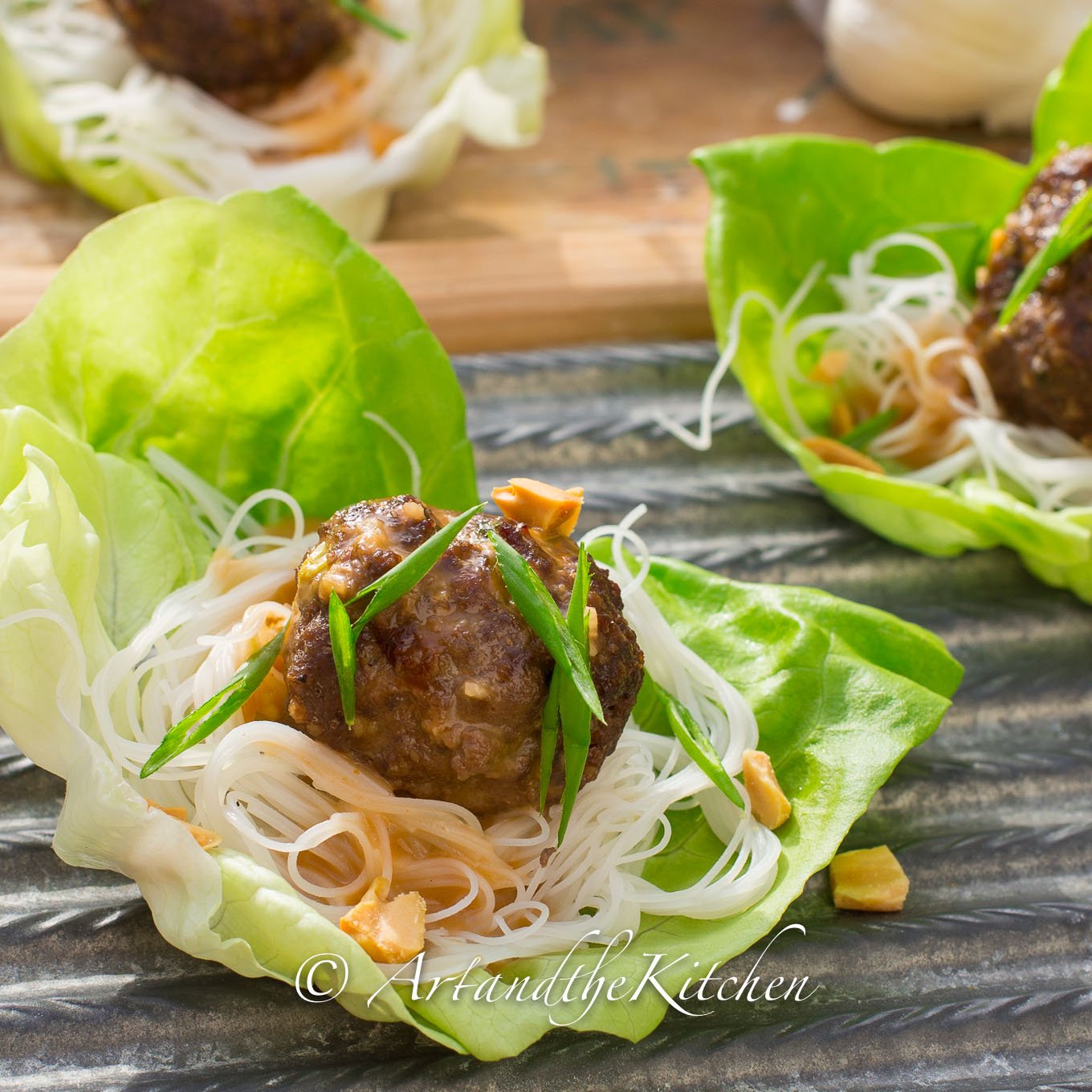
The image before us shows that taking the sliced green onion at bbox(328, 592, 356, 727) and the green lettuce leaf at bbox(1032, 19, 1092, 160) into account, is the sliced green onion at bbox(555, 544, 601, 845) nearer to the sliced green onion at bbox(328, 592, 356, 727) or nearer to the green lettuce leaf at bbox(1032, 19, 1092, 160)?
the sliced green onion at bbox(328, 592, 356, 727)

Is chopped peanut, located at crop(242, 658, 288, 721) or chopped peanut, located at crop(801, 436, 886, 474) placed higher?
chopped peanut, located at crop(242, 658, 288, 721)

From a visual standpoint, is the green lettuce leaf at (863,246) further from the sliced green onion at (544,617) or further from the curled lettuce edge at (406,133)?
the sliced green onion at (544,617)

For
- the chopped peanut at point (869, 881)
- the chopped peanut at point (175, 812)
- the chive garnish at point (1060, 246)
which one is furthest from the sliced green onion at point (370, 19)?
the chopped peanut at point (869, 881)

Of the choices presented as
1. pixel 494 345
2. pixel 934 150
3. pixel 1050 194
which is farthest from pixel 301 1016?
pixel 934 150

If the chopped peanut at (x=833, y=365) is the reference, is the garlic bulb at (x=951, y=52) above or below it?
above

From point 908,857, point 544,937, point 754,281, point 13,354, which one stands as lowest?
point 908,857

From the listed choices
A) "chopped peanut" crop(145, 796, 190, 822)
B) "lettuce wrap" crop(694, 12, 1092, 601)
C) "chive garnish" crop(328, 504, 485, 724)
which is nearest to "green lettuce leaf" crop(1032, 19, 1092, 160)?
"lettuce wrap" crop(694, 12, 1092, 601)

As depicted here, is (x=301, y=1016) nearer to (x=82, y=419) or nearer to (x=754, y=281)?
(x=82, y=419)
